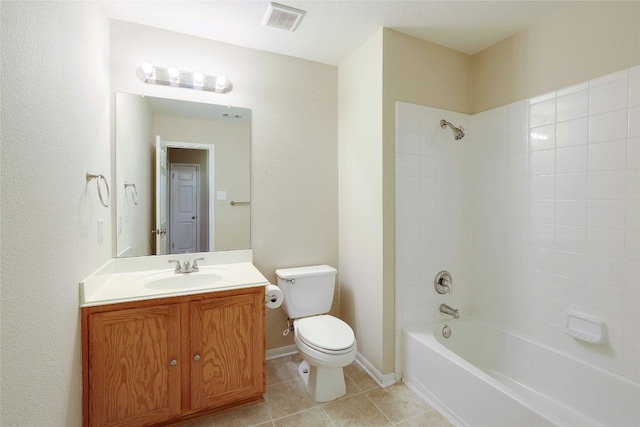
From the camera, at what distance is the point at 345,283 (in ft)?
8.24

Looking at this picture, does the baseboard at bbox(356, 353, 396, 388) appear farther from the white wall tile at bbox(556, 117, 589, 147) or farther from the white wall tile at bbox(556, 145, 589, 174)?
the white wall tile at bbox(556, 117, 589, 147)

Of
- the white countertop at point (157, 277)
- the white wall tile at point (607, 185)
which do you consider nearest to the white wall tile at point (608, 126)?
the white wall tile at point (607, 185)

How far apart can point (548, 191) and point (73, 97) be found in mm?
2581

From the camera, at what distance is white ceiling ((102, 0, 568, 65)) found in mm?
1770

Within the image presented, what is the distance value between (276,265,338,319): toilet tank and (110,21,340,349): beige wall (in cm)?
19

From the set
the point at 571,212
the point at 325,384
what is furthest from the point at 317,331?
the point at 571,212

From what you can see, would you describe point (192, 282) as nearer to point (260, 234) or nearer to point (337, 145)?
point (260, 234)

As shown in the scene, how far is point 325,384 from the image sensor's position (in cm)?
191

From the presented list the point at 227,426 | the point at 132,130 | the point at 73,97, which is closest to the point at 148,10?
the point at 132,130

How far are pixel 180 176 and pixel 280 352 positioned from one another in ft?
5.10

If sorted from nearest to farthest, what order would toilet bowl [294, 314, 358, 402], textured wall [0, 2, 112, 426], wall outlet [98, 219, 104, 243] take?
textured wall [0, 2, 112, 426] → wall outlet [98, 219, 104, 243] → toilet bowl [294, 314, 358, 402]

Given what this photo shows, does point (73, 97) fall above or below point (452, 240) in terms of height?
above

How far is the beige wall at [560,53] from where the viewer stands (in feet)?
5.07

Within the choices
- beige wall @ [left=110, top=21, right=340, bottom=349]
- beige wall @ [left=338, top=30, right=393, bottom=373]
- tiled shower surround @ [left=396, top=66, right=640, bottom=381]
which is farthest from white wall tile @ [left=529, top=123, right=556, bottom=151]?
beige wall @ [left=110, top=21, right=340, bottom=349]
